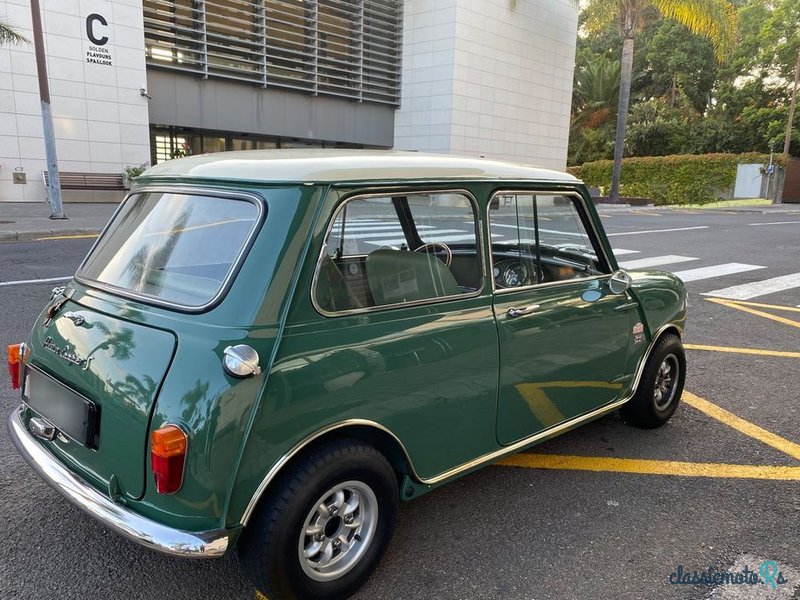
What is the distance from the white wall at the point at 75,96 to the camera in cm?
1897

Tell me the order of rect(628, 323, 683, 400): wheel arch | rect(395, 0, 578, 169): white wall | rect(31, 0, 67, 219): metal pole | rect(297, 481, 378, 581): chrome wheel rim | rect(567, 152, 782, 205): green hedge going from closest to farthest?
rect(297, 481, 378, 581): chrome wheel rim, rect(628, 323, 683, 400): wheel arch, rect(31, 0, 67, 219): metal pole, rect(395, 0, 578, 169): white wall, rect(567, 152, 782, 205): green hedge

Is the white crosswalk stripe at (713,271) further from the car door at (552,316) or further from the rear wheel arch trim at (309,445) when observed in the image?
the rear wheel arch trim at (309,445)

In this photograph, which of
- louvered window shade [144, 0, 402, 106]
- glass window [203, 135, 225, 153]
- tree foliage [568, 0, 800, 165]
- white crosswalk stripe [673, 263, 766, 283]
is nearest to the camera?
white crosswalk stripe [673, 263, 766, 283]

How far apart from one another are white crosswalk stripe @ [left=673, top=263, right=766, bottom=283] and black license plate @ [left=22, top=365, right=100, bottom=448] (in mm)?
9112

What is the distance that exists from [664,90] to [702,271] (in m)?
42.4

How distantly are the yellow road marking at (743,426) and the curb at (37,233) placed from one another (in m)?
12.2

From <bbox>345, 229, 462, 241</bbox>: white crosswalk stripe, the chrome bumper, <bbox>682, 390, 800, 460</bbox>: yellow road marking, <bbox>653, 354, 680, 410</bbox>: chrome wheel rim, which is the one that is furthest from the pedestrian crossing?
the chrome bumper

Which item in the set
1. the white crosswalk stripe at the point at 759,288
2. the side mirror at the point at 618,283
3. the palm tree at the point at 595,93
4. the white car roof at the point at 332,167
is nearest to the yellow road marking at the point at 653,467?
the side mirror at the point at 618,283

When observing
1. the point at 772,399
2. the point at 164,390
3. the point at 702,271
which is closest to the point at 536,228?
the point at 164,390

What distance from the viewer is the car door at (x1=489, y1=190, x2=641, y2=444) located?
3.00 m

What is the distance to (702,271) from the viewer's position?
10.6m

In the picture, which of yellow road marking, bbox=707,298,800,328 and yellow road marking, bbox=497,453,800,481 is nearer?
yellow road marking, bbox=497,453,800,481

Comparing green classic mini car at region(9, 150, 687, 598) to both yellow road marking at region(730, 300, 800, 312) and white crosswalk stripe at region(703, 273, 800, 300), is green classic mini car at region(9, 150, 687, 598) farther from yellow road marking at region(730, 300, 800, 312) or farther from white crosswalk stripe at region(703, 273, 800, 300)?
white crosswalk stripe at region(703, 273, 800, 300)

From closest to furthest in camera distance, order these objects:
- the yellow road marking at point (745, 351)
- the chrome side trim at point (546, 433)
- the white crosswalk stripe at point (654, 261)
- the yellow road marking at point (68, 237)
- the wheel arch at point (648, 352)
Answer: the chrome side trim at point (546, 433), the wheel arch at point (648, 352), the yellow road marking at point (745, 351), the white crosswalk stripe at point (654, 261), the yellow road marking at point (68, 237)
